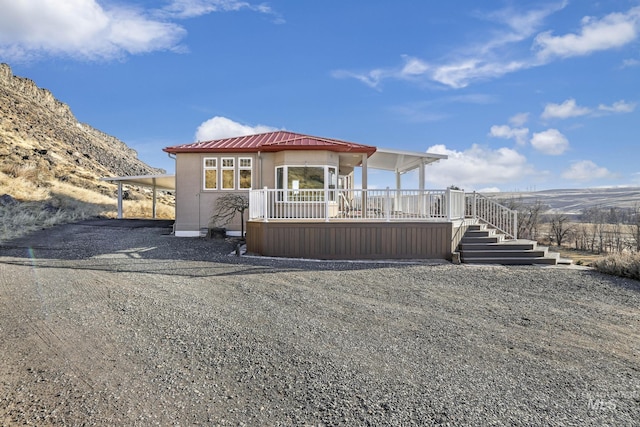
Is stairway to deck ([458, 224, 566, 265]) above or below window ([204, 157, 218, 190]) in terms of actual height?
below

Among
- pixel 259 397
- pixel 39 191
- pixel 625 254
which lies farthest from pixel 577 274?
pixel 39 191

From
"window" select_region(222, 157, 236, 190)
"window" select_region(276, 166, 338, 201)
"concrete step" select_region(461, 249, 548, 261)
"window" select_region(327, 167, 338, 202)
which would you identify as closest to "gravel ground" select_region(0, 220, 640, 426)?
"concrete step" select_region(461, 249, 548, 261)

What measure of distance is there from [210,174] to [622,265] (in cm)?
1185

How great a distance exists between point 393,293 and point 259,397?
12.6 ft

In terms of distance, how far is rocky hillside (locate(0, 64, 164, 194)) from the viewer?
32.6 metres

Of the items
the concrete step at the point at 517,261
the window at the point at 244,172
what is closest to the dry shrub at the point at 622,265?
the concrete step at the point at 517,261

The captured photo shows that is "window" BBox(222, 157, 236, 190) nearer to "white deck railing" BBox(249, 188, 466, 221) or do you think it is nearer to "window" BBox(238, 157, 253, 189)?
"window" BBox(238, 157, 253, 189)

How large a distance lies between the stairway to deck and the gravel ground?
80.0 inches

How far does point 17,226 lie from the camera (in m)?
13.7

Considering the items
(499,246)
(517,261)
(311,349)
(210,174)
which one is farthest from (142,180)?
(311,349)

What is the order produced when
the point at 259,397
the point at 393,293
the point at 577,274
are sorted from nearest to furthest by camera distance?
the point at 259,397 < the point at 393,293 < the point at 577,274

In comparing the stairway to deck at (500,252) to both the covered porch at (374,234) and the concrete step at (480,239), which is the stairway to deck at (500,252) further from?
the covered porch at (374,234)

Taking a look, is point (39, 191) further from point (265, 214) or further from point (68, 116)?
point (68, 116)

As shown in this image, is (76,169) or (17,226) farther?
(76,169)
